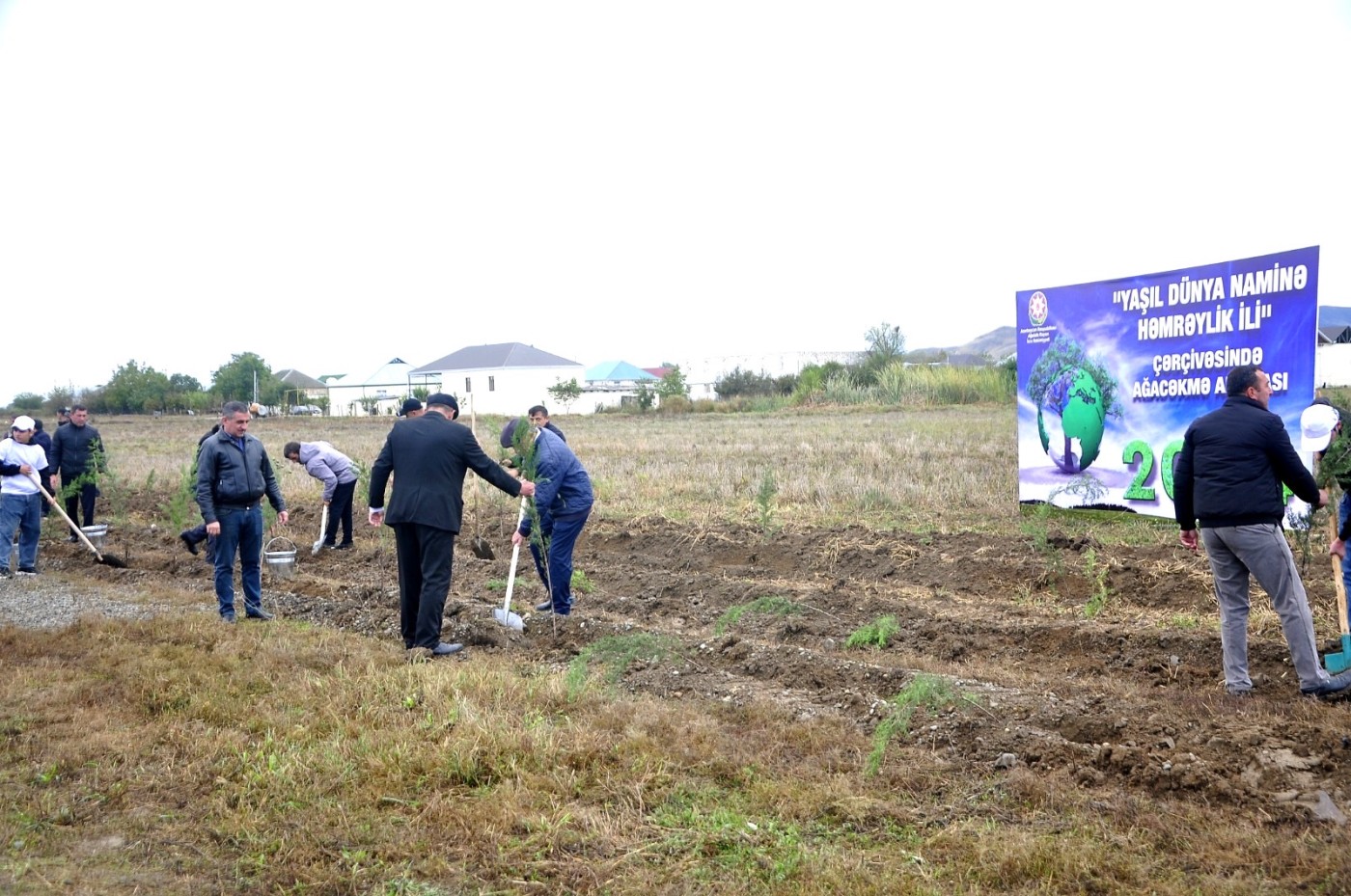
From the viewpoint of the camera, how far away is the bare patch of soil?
5.49 meters

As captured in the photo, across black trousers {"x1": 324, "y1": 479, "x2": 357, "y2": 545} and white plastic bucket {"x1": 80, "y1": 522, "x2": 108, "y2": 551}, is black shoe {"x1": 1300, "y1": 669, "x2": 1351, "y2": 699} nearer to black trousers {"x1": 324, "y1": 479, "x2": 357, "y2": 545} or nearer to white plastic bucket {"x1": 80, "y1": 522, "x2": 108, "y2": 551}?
black trousers {"x1": 324, "y1": 479, "x2": 357, "y2": 545}

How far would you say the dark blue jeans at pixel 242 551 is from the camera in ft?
31.2

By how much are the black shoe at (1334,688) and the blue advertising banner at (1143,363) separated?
5.10 metres

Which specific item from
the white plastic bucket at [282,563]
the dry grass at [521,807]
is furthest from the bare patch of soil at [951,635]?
the dry grass at [521,807]

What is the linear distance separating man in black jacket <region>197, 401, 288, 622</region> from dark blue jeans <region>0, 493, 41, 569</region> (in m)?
4.72

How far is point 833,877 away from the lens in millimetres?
4309

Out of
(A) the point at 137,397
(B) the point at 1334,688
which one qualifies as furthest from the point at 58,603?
(A) the point at 137,397

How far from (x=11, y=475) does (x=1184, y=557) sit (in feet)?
42.2

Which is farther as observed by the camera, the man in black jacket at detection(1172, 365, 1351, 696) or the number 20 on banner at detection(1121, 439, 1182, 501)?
the number 20 on banner at detection(1121, 439, 1182, 501)

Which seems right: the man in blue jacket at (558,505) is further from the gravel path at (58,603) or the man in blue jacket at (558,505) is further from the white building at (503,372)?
the white building at (503,372)

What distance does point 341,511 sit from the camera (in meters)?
14.3

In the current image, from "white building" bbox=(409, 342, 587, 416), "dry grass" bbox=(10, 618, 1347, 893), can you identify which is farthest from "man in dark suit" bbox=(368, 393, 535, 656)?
"white building" bbox=(409, 342, 587, 416)

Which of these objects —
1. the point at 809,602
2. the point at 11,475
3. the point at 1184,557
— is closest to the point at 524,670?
the point at 809,602

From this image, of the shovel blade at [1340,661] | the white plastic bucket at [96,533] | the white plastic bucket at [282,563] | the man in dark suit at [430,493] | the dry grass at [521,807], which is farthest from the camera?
the white plastic bucket at [96,533]
